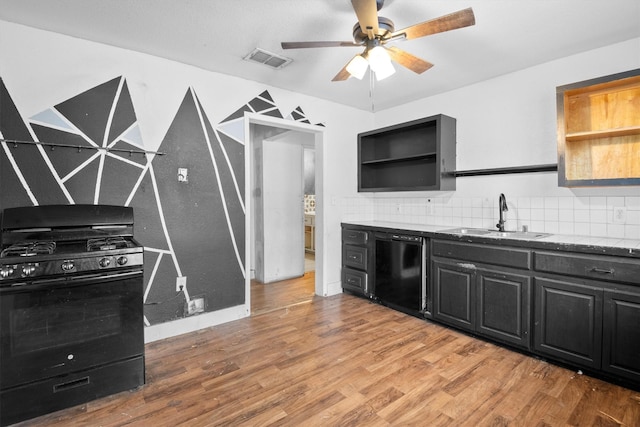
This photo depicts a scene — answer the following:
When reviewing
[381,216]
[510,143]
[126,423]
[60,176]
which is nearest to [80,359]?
[126,423]

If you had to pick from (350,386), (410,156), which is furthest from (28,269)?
(410,156)

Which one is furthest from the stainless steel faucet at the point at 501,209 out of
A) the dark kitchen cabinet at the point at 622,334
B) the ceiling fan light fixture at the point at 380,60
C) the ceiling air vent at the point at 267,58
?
the ceiling air vent at the point at 267,58

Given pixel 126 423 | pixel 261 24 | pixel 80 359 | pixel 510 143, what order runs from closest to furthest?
1. pixel 126 423
2. pixel 80 359
3. pixel 261 24
4. pixel 510 143

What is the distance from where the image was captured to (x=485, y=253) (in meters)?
2.72

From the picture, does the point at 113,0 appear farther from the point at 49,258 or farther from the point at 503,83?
the point at 503,83

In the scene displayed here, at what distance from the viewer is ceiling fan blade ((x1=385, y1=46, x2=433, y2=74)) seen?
212cm

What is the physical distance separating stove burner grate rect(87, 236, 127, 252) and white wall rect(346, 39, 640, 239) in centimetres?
305

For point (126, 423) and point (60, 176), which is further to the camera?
point (60, 176)

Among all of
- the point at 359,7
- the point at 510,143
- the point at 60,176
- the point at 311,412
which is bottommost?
the point at 311,412

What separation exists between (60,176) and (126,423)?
5.91 ft

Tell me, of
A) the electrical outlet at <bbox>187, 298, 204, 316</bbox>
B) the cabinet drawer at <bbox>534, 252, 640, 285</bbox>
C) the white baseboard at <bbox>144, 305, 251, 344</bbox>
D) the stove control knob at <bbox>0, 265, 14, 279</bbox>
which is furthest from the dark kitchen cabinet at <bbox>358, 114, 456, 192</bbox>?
the stove control knob at <bbox>0, 265, 14, 279</bbox>

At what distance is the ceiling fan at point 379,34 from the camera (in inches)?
66.1

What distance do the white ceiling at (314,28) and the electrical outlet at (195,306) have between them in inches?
86.1

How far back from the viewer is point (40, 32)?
2.36 meters
